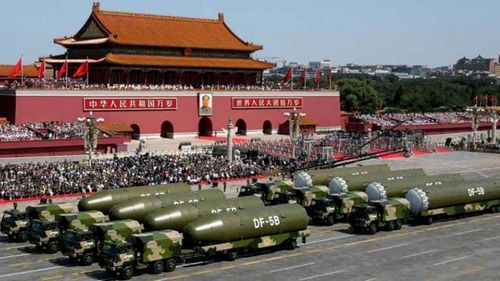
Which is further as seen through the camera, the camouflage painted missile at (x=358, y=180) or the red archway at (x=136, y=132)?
the red archway at (x=136, y=132)

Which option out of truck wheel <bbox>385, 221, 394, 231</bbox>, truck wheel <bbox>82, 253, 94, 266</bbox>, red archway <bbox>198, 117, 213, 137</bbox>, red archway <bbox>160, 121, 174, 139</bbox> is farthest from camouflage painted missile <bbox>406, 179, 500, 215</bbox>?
red archway <bbox>198, 117, 213, 137</bbox>

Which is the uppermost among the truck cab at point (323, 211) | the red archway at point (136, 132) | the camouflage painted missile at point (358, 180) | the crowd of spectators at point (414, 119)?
the crowd of spectators at point (414, 119)

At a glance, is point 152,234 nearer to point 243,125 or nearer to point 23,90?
point 23,90

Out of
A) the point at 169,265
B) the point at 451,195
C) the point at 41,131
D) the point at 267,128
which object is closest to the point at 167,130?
the point at 267,128

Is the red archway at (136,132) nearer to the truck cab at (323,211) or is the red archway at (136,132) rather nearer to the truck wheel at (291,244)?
the truck cab at (323,211)

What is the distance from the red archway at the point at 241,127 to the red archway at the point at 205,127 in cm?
452

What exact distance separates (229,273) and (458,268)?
12.2m

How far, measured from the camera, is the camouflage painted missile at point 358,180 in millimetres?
53531

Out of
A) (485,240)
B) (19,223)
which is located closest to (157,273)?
(19,223)

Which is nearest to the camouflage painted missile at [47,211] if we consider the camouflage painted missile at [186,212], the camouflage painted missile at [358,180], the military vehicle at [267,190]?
the camouflage painted missile at [186,212]

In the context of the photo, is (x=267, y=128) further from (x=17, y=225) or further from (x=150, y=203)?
(x=17, y=225)

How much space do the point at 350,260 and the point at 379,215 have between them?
7.33 meters

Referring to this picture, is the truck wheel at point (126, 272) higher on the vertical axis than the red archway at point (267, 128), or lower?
lower

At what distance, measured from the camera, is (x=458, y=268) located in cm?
3925
